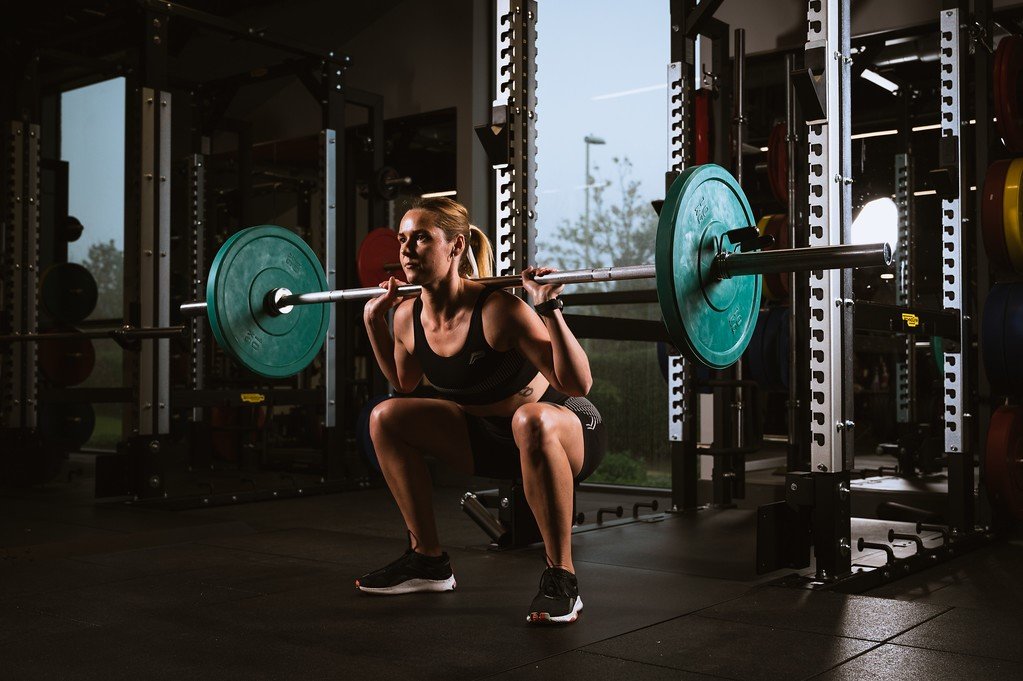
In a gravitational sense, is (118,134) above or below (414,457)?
above

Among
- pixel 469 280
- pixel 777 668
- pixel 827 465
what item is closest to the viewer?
pixel 777 668

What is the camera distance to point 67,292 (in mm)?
5551

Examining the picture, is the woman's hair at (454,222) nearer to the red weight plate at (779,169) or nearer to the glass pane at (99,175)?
the red weight plate at (779,169)

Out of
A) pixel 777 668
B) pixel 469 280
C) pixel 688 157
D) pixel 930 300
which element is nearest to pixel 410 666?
pixel 777 668

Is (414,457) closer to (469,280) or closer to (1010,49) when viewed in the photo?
(469,280)

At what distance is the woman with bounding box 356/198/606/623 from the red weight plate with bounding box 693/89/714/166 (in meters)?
1.57

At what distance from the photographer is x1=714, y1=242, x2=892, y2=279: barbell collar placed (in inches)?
79.2

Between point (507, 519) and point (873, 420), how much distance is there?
333cm

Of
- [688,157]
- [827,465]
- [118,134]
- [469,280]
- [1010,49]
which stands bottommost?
[827,465]

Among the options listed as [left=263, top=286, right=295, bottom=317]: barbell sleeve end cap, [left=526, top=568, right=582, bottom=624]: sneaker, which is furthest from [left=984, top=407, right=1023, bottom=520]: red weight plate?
[left=263, top=286, right=295, bottom=317]: barbell sleeve end cap

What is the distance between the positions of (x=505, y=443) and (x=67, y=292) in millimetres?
3990

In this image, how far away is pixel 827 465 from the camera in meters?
2.62

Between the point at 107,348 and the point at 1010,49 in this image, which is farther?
the point at 107,348

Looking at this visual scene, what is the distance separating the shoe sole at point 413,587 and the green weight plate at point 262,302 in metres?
0.87
